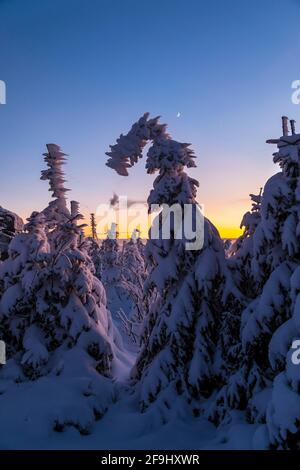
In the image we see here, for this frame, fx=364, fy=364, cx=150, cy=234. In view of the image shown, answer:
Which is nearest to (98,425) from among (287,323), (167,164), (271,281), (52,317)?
(52,317)

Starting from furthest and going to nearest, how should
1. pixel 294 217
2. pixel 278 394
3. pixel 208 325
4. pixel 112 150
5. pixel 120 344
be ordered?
pixel 120 344 < pixel 112 150 < pixel 208 325 < pixel 294 217 < pixel 278 394

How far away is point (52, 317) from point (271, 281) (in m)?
7.24

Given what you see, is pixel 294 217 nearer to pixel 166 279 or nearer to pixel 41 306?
pixel 166 279


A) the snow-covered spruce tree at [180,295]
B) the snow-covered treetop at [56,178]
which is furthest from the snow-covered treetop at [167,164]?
the snow-covered treetop at [56,178]

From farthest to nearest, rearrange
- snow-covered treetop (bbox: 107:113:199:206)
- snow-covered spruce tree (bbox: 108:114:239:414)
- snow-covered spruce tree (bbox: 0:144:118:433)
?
snow-covered spruce tree (bbox: 0:144:118:433) → snow-covered treetop (bbox: 107:113:199:206) → snow-covered spruce tree (bbox: 108:114:239:414)

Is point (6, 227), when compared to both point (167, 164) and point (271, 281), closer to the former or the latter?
point (167, 164)

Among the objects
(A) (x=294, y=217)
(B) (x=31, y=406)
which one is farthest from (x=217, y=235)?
(B) (x=31, y=406)

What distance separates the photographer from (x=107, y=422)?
33.1ft

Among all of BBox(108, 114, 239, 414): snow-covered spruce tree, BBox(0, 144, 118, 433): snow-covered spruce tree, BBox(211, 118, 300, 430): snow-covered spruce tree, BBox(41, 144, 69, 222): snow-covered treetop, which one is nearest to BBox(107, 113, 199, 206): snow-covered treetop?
BBox(108, 114, 239, 414): snow-covered spruce tree

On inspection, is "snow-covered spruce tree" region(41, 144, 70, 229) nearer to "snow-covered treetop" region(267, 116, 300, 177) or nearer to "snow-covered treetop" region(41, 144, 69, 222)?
"snow-covered treetop" region(41, 144, 69, 222)

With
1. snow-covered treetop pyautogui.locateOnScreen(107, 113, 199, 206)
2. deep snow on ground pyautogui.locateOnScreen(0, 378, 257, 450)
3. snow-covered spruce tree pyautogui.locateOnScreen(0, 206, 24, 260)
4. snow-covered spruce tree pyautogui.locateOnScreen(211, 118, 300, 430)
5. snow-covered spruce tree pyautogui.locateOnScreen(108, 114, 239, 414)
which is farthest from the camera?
snow-covered spruce tree pyautogui.locateOnScreen(0, 206, 24, 260)

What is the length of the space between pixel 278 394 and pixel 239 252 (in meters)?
4.97

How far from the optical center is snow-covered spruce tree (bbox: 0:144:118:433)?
1142 centimetres

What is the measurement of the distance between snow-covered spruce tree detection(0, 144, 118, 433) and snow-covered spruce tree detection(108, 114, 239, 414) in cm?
206
